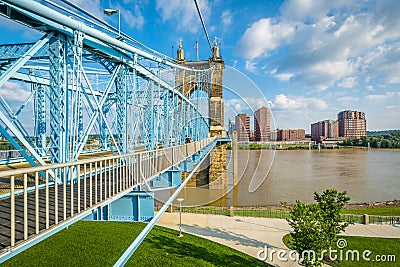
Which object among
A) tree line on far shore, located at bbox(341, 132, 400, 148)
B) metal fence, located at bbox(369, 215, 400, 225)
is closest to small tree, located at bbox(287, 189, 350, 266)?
metal fence, located at bbox(369, 215, 400, 225)

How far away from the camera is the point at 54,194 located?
11.4 ft

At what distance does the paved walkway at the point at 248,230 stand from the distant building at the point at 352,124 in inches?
3391

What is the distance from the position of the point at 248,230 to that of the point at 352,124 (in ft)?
312

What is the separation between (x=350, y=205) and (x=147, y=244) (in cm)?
1538

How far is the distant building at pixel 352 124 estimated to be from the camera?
89.9m

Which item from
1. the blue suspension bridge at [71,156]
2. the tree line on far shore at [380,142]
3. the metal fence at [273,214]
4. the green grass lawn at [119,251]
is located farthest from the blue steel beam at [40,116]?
the tree line on far shore at [380,142]

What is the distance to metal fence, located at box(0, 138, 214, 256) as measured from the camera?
2.23 metres

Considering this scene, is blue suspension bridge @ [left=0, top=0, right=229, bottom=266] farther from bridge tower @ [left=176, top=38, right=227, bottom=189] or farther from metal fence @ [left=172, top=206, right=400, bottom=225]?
bridge tower @ [left=176, top=38, right=227, bottom=189]

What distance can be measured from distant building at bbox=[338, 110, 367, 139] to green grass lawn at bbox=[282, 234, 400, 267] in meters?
87.2

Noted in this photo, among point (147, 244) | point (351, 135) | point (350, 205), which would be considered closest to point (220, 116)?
point (350, 205)

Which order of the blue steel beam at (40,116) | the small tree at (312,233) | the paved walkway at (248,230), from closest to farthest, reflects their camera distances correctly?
1. the small tree at (312,233)
2. the blue steel beam at (40,116)
3. the paved walkway at (248,230)

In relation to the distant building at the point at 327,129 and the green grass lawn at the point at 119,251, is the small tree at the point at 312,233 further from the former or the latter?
the distant building at the point at 327,129

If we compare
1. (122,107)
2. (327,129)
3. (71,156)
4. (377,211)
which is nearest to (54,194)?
(71,156)

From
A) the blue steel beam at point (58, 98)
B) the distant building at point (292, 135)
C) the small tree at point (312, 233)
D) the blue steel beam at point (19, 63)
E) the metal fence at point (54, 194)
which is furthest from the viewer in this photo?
the distant building at point (292, 135)
